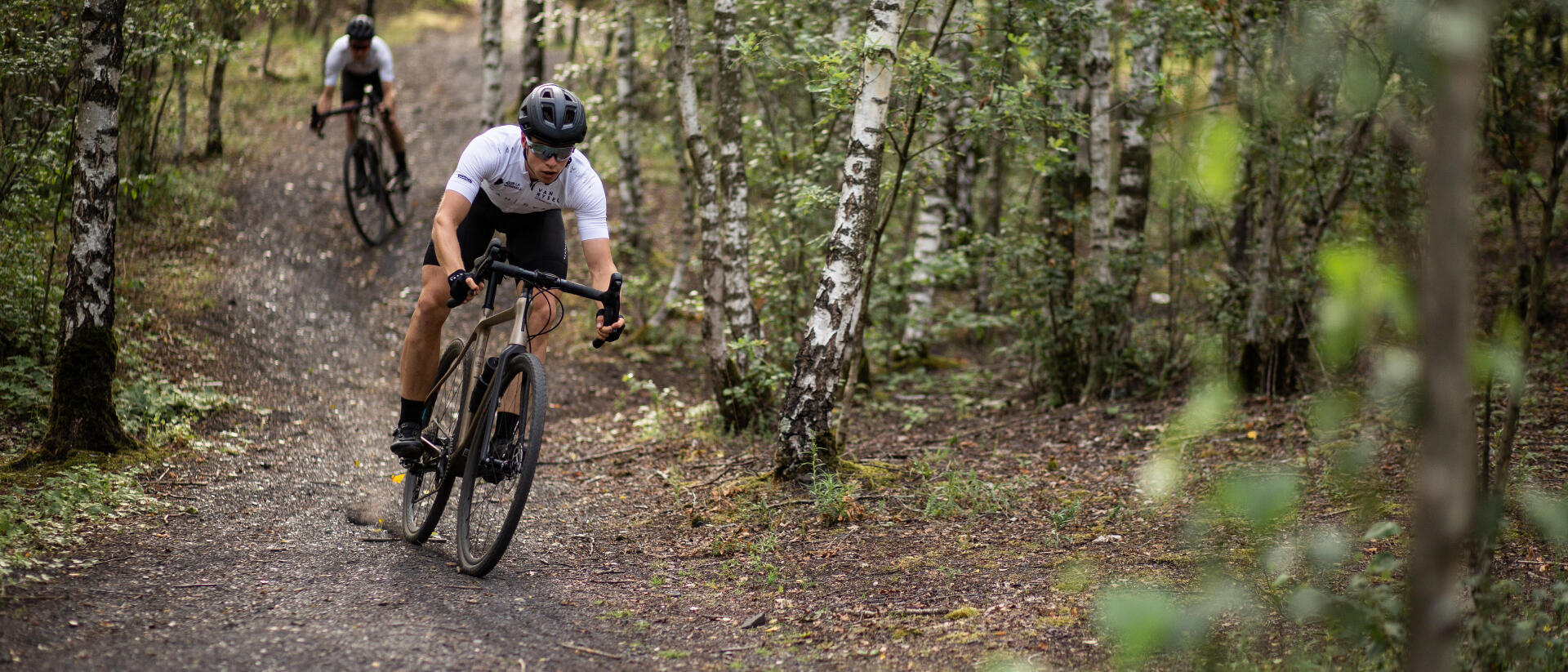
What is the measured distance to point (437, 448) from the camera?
4.77 metres

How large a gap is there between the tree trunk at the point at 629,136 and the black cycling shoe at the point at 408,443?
6580 mm

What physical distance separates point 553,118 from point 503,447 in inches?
56.6

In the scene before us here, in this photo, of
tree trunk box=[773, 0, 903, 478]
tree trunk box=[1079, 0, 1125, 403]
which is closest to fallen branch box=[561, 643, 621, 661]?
tree trunk box=[773, 0, 903, 478]

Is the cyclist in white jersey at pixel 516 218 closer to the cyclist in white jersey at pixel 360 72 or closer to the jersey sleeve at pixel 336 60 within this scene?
the cyclist in white jersey at pixel 360 72

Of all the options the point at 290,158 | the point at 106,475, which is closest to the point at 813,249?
the point at 106,475

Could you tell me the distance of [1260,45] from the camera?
793cm

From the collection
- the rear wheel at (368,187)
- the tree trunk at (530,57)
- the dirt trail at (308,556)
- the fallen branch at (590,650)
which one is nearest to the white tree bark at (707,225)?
the dirt trail at (308,556)

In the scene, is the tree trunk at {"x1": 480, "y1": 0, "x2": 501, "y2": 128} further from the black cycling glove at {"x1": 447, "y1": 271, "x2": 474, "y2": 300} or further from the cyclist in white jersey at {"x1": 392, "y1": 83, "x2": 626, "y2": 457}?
the black cycling glove at {"x1": 447, "y1": 271, "x2": 474, "y2": 300}

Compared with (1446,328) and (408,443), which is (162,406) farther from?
(1446,328)

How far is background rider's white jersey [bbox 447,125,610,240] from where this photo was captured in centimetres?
437

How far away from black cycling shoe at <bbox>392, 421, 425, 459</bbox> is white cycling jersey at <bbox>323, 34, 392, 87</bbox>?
675 cm

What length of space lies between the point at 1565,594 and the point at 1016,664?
62.5 inches

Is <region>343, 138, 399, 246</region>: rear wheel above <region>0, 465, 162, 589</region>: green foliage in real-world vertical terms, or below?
above

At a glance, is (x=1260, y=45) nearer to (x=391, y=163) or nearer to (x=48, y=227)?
(x=48, y=227)
